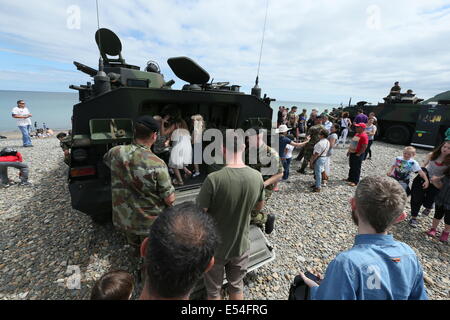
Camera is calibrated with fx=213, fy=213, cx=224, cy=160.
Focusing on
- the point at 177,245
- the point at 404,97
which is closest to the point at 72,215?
the point at 177,245

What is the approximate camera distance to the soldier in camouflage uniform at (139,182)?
2.09 metres

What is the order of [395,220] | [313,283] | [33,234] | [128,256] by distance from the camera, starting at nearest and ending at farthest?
[395,220] < [313,283] < [128,256] < [33,234]

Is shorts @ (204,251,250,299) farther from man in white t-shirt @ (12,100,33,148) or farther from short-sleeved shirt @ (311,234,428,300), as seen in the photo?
man in white t-shirt @ (12,100,33,148)

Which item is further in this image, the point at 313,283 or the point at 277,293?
the point at 277,293

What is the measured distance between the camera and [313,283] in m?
1.44

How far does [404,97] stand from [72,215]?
58.3 feet

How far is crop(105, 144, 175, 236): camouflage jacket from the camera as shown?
2086mm

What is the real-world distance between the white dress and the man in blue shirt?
3.03m

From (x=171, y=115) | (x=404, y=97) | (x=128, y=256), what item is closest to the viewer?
(x=128, y=256)

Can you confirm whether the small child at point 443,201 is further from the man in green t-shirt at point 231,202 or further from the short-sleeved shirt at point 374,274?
the man in green t-shirt at point 231,202

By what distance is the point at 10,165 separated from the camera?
501cm

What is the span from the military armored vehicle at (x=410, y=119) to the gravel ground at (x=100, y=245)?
1082 centimetres

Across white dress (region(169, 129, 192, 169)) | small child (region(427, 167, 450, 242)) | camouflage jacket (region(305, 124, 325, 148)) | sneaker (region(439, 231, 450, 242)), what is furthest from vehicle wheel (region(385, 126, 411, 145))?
white dress (region(169, 129, 192, 169))

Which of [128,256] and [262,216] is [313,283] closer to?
[262,216]
